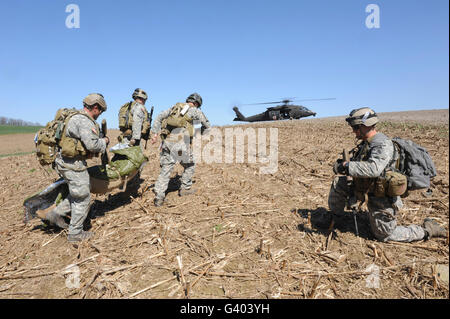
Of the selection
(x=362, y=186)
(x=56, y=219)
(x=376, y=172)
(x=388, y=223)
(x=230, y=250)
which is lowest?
(x=230, y=250)

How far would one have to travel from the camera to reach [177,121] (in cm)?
639

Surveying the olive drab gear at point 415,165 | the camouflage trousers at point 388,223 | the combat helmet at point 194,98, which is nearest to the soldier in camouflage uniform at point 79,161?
the combat helmet at point 194,98

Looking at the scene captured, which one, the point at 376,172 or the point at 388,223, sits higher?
the point at 376,172

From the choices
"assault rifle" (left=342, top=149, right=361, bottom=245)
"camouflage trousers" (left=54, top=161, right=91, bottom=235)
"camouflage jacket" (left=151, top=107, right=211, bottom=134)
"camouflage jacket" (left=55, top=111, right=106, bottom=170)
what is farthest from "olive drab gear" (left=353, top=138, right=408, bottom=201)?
"camouflage trousers" (left=54, top=161, right=91, bottom=235)

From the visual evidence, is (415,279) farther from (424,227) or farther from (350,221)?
(350,221)

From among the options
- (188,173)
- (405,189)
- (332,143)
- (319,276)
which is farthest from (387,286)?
(332,143)

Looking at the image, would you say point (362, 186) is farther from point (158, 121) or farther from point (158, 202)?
point (158, 121)

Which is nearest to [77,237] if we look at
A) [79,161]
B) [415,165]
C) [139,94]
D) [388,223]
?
[79,161]

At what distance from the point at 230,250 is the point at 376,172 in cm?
256

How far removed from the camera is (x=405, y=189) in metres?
Result: 3.88

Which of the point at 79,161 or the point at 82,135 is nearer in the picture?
the point at 82,135

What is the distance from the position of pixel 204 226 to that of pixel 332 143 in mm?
6981

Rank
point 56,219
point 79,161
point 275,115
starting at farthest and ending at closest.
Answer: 1. point 275,115
2. point 56,219
3. point 79,161

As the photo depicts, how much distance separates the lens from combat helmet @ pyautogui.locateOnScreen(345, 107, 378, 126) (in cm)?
410
